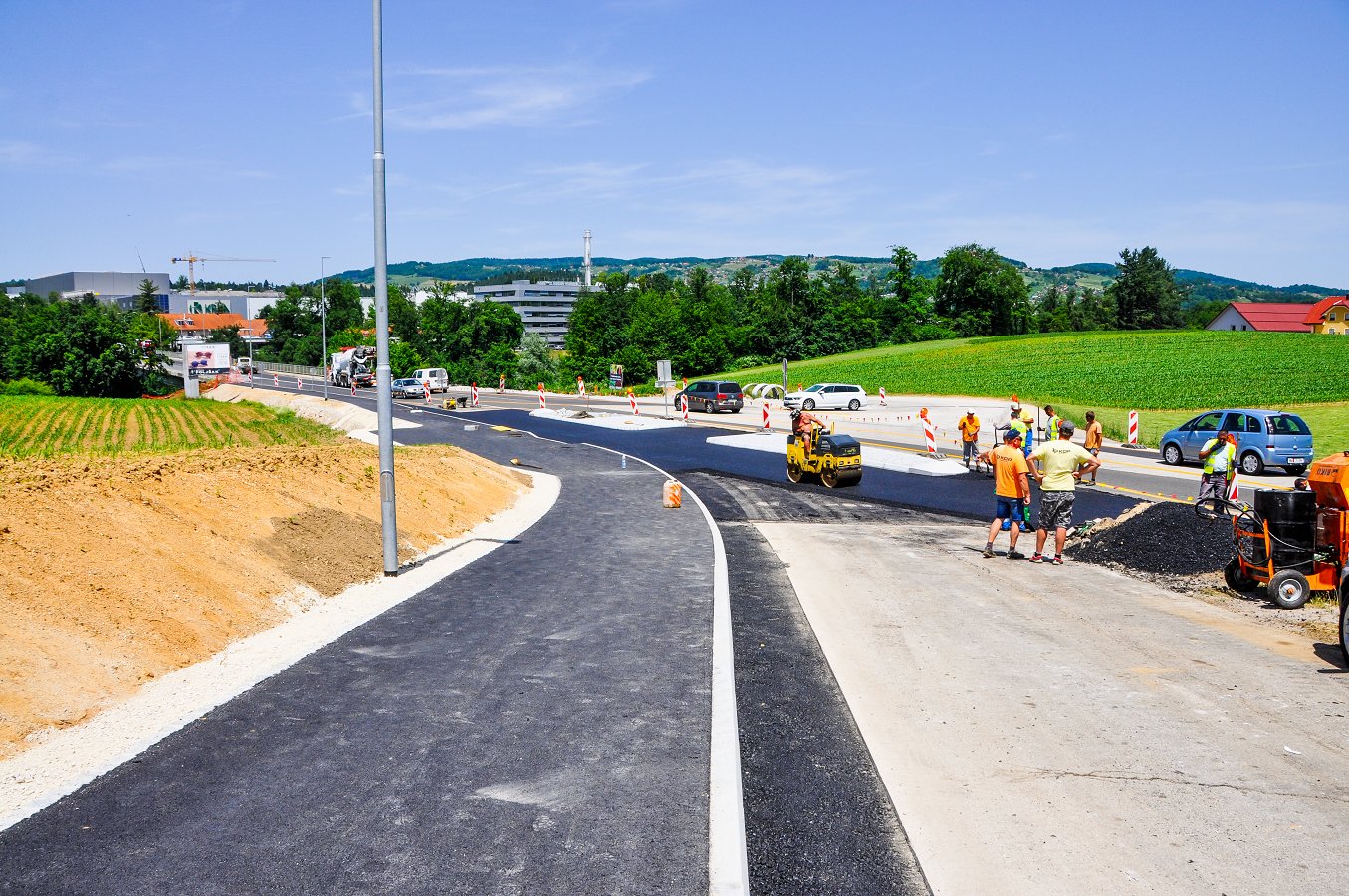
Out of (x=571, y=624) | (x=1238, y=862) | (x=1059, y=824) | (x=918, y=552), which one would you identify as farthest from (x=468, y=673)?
(x=918, y=552)

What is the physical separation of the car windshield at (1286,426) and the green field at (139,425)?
27651 millimetres

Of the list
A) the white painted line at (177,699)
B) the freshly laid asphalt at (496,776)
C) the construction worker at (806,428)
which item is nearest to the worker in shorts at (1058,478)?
the freshly laid asphalt at (496,776)

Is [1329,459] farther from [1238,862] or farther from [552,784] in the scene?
[552,784]

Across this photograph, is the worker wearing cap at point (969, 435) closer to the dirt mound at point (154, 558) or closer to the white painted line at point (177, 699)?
the dirt mound at point (154, 558)

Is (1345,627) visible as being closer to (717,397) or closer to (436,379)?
(717,397)

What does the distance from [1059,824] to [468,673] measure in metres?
4.93

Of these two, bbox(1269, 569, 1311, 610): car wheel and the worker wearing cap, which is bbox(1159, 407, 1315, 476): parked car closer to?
the worker wearing cap

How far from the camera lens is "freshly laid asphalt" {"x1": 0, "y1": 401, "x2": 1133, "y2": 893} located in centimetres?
501

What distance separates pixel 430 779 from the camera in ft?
20.1

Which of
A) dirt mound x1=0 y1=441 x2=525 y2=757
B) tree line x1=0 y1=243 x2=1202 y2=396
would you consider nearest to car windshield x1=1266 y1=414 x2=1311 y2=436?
dirt mound x1=0 y1=441 x2=525 y2=757

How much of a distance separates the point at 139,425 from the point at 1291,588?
41.2m

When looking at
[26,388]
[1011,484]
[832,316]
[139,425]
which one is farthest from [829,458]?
[832,316]

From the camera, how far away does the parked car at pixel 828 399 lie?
186ft

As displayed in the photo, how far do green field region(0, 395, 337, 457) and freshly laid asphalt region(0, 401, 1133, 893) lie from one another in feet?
75.4
